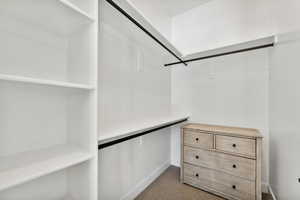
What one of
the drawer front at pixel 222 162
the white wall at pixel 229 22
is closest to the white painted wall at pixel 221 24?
the white wall at pixel 229 22

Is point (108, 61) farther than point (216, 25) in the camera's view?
No

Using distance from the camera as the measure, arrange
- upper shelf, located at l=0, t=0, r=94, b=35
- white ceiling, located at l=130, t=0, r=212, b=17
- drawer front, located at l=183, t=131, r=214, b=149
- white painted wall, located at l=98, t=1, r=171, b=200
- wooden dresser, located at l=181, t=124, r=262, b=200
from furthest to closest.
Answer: white ceiling, located at l=130, t=0, r=212, b=17, drawer front, located at l=183, t=131, r=214, b=149, wooden dresser, located at l=181, t=124, r=262, b=200, white painted wall, located at l=98, t=1, r=171, b=200, upper shelf, located at l=0, t=0, r=94, b=35

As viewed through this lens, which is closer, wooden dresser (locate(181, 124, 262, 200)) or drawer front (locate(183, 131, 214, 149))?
wooden dresser (locate(181, 124, 262, 200))

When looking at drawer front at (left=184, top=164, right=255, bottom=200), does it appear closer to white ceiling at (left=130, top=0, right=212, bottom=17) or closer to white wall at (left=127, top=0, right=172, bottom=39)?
white wall at (left=127, top=0, right=172, bottom=39)

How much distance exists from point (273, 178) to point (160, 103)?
1682mm

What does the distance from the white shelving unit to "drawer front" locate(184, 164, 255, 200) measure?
4.91 feet

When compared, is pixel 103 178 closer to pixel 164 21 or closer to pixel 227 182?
pixel 227 182

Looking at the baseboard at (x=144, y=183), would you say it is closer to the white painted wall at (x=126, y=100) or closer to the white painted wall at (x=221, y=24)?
the white painted wall at (x=126, y=100)

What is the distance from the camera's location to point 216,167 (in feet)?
5.64

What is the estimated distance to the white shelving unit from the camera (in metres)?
0.72

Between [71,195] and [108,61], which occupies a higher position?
[108,61]

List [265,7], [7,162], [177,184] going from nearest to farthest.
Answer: [7,162], [265,7], [177,184]

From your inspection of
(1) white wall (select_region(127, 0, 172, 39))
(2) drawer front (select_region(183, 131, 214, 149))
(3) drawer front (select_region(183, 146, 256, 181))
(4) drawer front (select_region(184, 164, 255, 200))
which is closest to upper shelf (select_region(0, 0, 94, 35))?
(1) white wall (select_region(127, 0, 172, 39))

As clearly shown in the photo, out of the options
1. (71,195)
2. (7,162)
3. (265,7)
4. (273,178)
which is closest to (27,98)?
(7,162)
